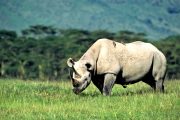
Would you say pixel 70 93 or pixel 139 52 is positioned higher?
pixel 139 52

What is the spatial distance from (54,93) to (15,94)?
1.07 metres

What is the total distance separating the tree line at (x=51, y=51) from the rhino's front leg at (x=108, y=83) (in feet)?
212

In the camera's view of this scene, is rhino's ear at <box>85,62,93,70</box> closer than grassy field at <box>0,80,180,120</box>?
No

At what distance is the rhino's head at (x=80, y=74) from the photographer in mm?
15516

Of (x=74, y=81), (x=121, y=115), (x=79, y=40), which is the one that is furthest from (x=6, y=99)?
(x=79, y=40)

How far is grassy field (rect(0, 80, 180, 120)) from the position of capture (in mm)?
11359

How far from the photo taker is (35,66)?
8956 centimetres

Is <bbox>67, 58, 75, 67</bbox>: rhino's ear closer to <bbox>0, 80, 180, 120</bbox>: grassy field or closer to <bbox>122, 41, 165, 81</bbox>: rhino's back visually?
<bbox>0, 80, 180, 120</bbox>: grassy field

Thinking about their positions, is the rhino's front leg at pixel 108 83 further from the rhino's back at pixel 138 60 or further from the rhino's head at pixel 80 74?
the rhino's back at pixel 138 60

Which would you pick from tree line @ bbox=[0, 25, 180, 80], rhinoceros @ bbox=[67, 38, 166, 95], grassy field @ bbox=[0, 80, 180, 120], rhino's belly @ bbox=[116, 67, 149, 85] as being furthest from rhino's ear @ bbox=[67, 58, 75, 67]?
tree line @ bbox=[0, 25, 180, 80]

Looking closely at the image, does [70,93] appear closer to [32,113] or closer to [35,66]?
[32,113]

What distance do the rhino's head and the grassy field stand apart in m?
0.26

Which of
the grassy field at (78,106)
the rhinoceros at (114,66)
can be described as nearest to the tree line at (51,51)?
the rhinoceros at (114,66)

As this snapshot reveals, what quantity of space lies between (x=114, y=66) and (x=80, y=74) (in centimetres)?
97
